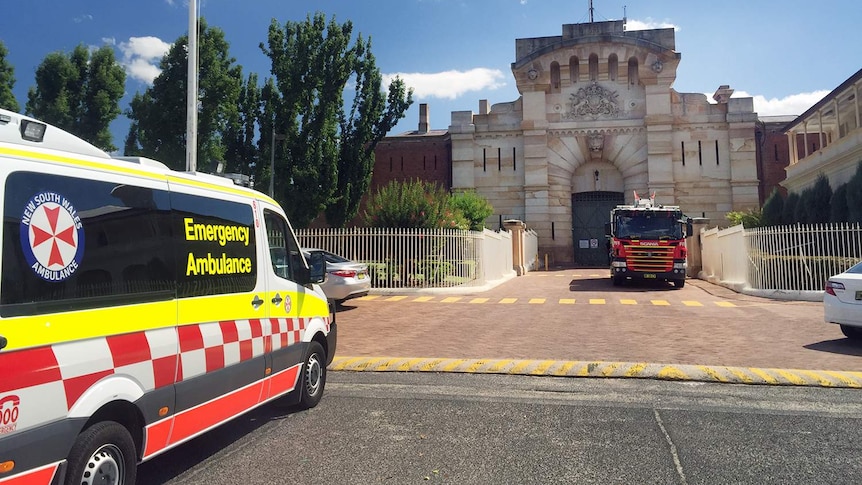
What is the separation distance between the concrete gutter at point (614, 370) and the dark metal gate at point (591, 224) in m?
30.2

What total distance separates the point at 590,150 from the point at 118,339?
35.2 metres

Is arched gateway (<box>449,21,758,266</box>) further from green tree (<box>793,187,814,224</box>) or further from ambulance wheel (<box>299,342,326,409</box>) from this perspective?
ambulance wheel (<box>299,342,326,409</box>)

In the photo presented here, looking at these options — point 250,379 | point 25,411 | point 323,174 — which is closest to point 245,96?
point 323,174

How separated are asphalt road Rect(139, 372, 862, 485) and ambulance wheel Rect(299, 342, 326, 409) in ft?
0.41

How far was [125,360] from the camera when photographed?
3258 mm

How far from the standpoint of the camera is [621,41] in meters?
35.0

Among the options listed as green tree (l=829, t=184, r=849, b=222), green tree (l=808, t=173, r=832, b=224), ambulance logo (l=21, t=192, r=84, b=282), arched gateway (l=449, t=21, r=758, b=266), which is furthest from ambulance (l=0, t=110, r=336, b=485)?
arched gateway (l=449, t=21, r=758, b=266)

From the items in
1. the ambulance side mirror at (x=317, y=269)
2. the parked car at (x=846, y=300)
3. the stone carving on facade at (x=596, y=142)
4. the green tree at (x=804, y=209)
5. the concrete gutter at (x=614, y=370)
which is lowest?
the concrete gutter at (x=614, y=370)

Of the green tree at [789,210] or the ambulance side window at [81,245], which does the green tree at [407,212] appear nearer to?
the green tree at [789,210]

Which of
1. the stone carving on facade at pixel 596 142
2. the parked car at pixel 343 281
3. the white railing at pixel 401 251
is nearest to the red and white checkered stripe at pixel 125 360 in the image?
the parked car at pixel 343 281

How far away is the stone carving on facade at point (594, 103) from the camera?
35.6 metres

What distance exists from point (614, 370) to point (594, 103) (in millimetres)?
→ 31757

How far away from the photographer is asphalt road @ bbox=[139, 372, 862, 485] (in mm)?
3873

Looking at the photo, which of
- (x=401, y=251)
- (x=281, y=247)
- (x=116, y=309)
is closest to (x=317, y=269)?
(x=281, y=247)
